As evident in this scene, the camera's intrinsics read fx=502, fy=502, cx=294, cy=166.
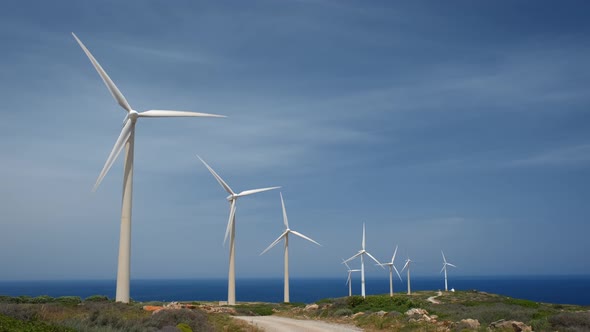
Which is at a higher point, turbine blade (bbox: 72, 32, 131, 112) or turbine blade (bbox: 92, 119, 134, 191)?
turbine blade (bbox: 72, 32, 131, 112)

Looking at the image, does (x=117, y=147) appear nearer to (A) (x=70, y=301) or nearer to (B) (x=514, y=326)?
(A) (x=70, y=301)

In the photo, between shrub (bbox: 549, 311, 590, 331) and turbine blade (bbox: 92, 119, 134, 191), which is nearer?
shrub (bbox: 549, 311, 590, 331)

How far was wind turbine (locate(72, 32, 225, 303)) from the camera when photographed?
1284 inches

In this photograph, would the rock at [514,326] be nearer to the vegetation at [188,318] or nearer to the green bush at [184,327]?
the vegetation at [188,318]

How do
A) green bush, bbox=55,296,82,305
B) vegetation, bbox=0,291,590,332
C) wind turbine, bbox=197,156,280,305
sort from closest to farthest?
vegetation, bbox=0,291,590,332, green bush, bbox=55,296,82,305, wind turbine, bbox=197,156,280,305

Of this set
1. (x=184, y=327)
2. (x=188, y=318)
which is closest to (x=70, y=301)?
(x=188, y=318)

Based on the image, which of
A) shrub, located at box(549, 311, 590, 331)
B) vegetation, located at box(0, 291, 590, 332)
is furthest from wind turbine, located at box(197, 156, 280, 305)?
shrub, located at box(549, 311, 590, 331)

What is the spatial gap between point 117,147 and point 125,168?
5.12 ft

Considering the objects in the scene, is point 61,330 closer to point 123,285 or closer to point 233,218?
point 123,285

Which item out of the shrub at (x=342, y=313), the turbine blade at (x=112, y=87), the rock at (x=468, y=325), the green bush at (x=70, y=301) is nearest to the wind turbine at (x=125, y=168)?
the turbine blade at (x=112, y=87)

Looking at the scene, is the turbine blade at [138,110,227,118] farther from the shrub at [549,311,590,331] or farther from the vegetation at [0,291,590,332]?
the shrub at [549,311,590,331]

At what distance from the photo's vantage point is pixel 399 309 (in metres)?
37.6

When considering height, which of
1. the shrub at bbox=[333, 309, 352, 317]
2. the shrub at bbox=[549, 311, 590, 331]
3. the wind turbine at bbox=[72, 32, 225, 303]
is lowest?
the shrub at bbox=[333, 309, 352, 317]

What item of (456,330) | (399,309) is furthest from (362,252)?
(456,330)
